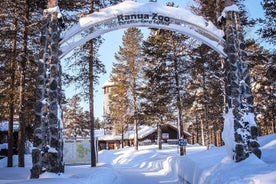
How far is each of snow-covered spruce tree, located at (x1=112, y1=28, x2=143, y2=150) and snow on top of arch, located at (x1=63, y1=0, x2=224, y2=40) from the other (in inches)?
987

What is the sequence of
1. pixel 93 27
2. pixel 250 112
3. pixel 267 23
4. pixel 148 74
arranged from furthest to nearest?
pixel 148 74
pixel 267 23
pixel 93 27
pixel 250 112

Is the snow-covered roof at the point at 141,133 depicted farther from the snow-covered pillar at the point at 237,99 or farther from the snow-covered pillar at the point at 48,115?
the snow-covered pillar at the point at 48,115

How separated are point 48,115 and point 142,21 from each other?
486cm

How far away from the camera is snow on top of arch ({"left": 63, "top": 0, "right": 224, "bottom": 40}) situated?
464 inches

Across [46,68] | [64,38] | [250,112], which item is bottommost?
[250,112]

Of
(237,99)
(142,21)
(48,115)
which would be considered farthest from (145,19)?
(48,115)

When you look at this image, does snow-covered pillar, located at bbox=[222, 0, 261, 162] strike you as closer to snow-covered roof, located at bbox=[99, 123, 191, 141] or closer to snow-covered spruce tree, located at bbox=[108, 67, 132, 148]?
snow-covered spruce tree, located at bbox=[108, 67, 132, 148]

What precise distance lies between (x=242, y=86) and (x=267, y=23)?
1009 centimetres

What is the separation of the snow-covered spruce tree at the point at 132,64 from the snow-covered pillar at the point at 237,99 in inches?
1009

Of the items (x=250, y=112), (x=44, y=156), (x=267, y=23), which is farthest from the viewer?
(x=267, y=23)

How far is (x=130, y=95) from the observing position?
38562 millimetres

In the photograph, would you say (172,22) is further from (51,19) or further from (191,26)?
(51,19)

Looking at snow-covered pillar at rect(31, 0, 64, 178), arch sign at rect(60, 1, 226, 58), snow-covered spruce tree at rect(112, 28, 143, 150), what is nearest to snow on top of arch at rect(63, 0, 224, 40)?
arch sign at rect(60, 1, 226, 58)

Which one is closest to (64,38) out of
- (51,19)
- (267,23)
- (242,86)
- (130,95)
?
(51,19)
